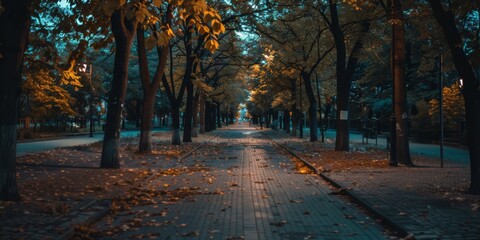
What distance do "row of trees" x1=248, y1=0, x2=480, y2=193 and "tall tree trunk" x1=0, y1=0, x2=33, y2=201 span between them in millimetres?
8533

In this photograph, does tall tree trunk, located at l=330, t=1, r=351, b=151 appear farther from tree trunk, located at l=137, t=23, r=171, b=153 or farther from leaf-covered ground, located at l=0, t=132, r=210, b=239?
leaf-covered ground, located at l=0, t=132, r=210, b=239

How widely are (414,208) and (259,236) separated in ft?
10.9

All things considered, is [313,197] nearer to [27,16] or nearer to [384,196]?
[384,196]

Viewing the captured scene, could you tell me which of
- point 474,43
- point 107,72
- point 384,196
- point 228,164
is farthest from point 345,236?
point 107,72

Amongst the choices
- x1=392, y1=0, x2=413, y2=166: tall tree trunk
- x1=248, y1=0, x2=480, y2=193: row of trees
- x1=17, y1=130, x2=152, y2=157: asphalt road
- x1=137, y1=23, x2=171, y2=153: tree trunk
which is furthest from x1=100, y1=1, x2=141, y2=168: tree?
x1=392, y1=0, x2=413, y2=166: tall tree trunk

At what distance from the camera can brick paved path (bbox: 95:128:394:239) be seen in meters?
7.32

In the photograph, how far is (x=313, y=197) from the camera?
10.9 m

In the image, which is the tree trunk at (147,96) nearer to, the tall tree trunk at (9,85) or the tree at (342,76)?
the tree at (342,76)

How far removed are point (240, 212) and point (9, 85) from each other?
183 inches

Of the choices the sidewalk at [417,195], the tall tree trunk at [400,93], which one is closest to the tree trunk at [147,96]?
the sidewalk at [417,195]

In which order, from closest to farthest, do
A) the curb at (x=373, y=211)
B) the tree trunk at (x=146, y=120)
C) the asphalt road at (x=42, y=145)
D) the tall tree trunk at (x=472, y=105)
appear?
the curb at (x=373, y=211) → the tall tree trunk at (x=472, y=105) → the tree trunk at (x=146, y=120) → the asphalt road at (x=42, y=145)

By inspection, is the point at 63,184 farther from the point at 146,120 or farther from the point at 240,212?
the point at 146,120

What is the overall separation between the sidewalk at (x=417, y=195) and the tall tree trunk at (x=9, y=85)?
6.49m

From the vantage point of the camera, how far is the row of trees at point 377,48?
1104cm
